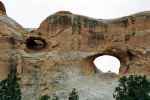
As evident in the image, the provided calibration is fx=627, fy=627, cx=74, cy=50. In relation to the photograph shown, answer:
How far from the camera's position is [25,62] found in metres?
54.5

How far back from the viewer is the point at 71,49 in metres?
55.3

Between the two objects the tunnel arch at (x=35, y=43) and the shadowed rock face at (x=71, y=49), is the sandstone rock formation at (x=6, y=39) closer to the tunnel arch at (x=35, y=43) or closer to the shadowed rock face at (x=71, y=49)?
the shadowed rock face at (x=71, y=49)

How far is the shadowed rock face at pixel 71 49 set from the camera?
52.8 meters

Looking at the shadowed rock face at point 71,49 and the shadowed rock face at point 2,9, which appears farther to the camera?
the shadowed rock face at point 2,9

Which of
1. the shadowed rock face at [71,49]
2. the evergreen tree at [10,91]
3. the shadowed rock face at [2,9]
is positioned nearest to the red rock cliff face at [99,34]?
the shadowed rock face at [71,49]

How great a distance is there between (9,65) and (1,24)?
160 inches

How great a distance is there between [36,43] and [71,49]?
380 centimetres

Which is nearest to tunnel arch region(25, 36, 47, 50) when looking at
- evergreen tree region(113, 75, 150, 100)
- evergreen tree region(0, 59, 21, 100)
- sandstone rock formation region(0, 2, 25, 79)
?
sandstone rock formation region(0, 2, 25, 79)

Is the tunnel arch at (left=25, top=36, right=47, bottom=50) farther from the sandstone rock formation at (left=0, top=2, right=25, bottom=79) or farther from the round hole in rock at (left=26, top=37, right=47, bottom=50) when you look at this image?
the sandstone rock formation at (left=0, top=2, right=25, bottom=79)

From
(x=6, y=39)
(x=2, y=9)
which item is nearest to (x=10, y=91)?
(x=6, y=39)

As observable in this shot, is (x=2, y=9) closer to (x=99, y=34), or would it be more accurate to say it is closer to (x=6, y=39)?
(x=6, y=39)

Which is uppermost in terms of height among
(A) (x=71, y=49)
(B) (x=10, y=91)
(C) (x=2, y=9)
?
(C) (x=2, y=9)

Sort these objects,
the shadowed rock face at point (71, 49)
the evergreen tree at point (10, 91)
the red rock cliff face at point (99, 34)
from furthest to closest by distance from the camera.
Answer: the red rock cliff face at point (99, 34), the shadowed rock face at point (71, 49), the evergreen tree at point (10, 91)

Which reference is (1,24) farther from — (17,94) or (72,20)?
(17,94)
